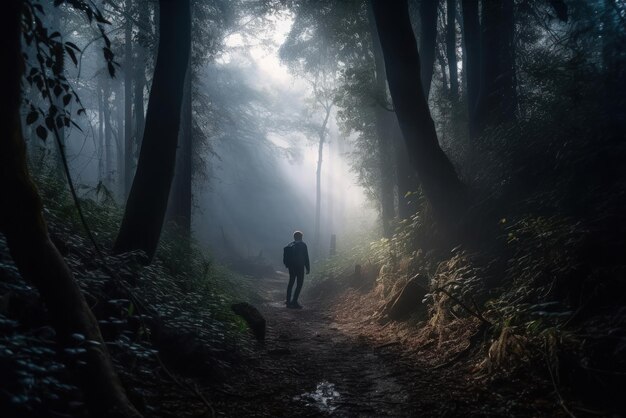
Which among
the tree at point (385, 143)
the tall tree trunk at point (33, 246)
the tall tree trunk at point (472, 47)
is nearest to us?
the tall tree trunk at point (33, 246)

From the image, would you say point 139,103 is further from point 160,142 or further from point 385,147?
point 160,142

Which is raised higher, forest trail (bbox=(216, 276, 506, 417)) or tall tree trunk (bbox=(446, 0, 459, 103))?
tall tree trunk (bbox=(446, 0, 459, 103))

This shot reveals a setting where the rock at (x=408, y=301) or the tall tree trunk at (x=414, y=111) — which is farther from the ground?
the tall tree trunk at (x=414, y=111)

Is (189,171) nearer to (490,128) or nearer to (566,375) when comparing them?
(490,128)

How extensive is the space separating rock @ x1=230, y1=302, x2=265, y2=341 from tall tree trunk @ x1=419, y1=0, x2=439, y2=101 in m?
6.82

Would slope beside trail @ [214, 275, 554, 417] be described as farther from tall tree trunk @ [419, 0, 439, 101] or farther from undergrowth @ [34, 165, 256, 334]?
tall tree trunk @ [419, 0, 439, 101]

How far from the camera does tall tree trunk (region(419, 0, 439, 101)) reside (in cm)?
970

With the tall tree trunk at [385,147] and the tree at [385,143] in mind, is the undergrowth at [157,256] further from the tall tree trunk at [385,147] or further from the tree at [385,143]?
the tree at [385,143]

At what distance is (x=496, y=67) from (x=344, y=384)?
741cm

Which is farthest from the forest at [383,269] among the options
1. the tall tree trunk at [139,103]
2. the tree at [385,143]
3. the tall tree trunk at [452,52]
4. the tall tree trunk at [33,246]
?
the tall tree trunk at [139,103]

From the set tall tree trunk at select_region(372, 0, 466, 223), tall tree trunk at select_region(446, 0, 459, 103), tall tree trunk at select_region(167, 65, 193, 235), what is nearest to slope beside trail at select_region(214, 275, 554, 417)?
tall tree trunk at select_region(372, 0, 466, 223)

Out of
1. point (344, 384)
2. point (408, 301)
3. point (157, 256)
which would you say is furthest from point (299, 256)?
point (344, 384)

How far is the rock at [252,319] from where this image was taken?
5992mm

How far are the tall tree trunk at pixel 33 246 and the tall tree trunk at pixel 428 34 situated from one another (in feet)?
29.6
